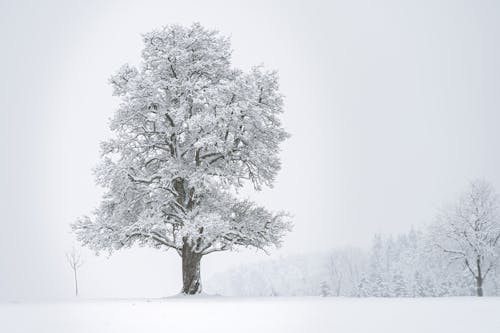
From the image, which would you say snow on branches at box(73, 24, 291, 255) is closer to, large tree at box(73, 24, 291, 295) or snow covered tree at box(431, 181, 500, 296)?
large tree at box(73, 24, 291, 295)

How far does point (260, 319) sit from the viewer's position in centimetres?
Answer: 1103

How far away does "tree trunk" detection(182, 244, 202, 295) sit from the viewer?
23594mm

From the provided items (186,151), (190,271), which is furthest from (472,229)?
(186,151)

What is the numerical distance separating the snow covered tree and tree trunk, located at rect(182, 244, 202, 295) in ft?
77.2

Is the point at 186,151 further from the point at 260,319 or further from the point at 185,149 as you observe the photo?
the point at 260,319

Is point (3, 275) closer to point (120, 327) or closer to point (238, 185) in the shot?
point (238, 185)

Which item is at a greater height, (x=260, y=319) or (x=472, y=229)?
(x=472, y=229)

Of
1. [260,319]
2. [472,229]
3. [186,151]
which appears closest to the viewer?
[260,319]

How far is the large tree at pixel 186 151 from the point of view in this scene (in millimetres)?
22656


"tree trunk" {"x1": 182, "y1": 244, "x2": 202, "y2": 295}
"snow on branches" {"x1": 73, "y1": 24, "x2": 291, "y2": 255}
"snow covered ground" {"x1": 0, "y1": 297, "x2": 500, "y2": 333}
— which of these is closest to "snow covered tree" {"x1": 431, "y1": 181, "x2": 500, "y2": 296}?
"snow on branches" {"x1": 73, "y1": 24, "x2": 291, "y2": 255}

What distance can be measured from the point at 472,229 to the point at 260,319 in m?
32.7

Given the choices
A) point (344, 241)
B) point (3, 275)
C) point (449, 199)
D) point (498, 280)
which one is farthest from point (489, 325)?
point (344, 241)

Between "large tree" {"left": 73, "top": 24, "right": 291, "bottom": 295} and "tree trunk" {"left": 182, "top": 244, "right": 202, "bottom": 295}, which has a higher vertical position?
"large tree" {"left": 73, "top": 24, "right": 291, "bottom": 295}

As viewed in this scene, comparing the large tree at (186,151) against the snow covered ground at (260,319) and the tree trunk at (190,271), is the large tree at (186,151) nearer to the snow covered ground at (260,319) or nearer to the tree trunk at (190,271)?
the tree trunk at (190,271)
